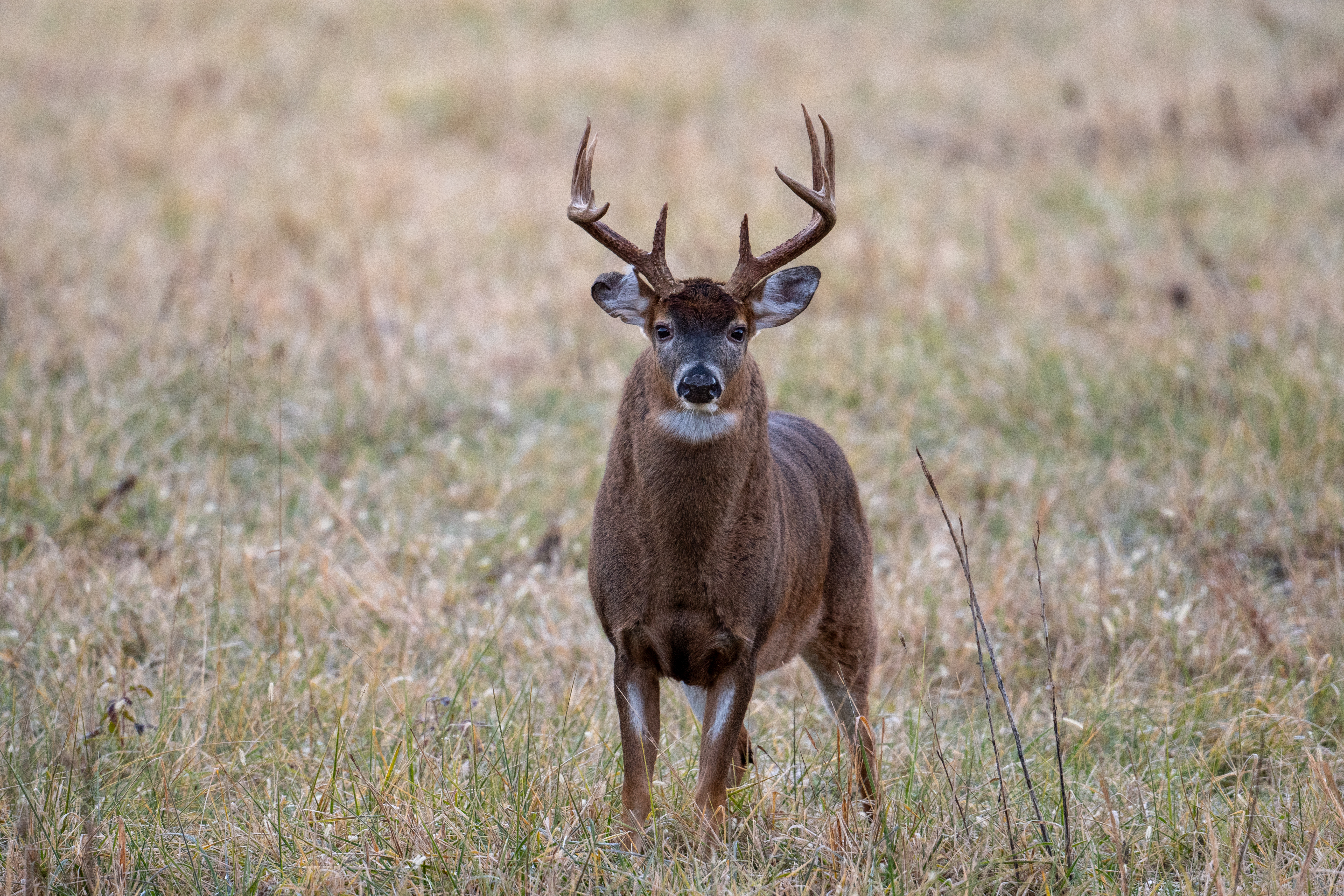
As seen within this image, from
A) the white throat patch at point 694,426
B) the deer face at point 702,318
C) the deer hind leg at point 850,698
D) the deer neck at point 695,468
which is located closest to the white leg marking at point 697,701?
the deer hind leg at point 850,698

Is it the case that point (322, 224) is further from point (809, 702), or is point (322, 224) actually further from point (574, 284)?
point (809, 702)

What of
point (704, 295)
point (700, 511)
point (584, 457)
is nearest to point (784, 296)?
point (704, 295)

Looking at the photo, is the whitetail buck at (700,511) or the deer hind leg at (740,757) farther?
the deer hind leg at (740,757)

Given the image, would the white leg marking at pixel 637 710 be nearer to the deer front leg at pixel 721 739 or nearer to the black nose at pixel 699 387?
the deer front leg at pixel 721 739

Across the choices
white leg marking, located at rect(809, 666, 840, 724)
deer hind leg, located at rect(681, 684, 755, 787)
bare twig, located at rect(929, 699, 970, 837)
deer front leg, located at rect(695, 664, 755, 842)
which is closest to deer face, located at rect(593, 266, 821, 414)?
deer front leg, located at rect(695, 664, 755, 842)

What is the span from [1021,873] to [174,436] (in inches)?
164

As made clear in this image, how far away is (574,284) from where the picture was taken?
8484mm

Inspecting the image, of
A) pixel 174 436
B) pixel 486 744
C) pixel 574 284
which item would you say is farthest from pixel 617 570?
pixel 574 284

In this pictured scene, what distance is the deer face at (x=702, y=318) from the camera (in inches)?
123

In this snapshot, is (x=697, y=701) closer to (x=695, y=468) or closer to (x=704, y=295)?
(x=695, y=468)

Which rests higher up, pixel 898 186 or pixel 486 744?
pixel 898 186

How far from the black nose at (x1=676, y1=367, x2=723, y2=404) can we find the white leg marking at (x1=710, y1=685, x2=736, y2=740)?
2.07 feet

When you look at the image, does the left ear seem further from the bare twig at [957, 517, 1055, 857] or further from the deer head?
the bare twig at [957, 517, 1055, 857]

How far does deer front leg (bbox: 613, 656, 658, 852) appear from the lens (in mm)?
3135
